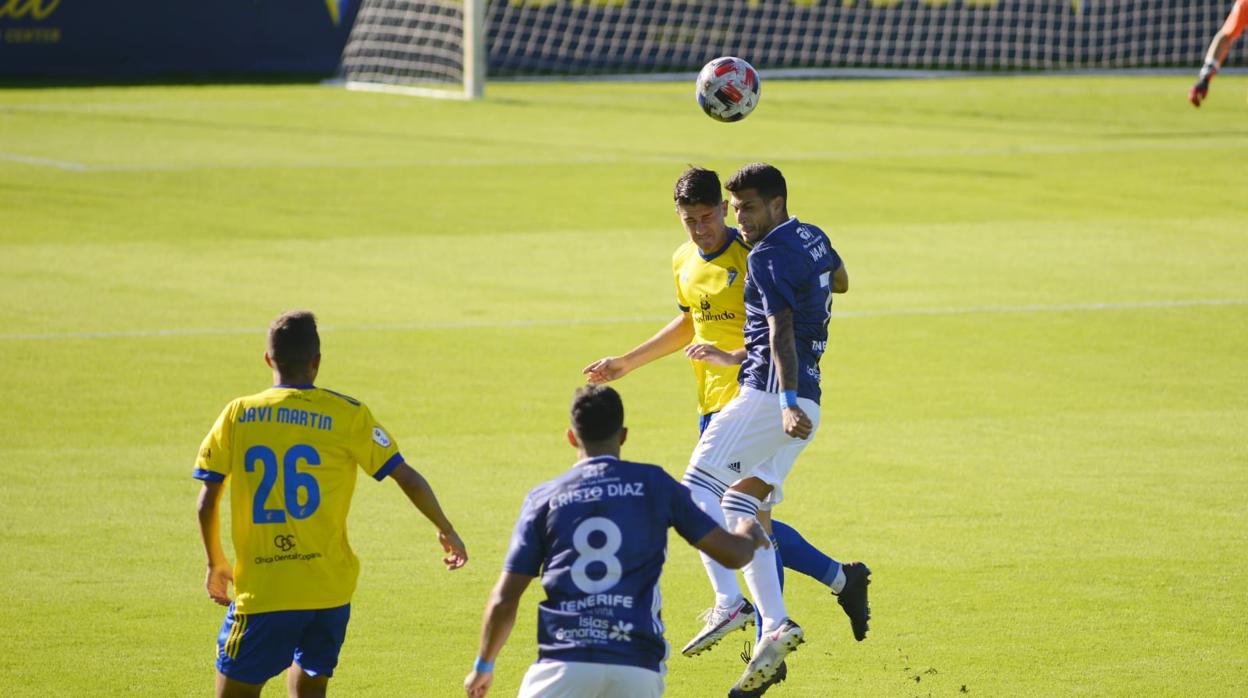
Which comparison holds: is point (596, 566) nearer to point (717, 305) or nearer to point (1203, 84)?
point (717, 305)

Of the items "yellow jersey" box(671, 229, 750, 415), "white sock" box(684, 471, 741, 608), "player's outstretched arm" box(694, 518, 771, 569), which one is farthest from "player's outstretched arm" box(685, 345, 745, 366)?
"player's outstretched arm" box(694, 518, 771, 569)

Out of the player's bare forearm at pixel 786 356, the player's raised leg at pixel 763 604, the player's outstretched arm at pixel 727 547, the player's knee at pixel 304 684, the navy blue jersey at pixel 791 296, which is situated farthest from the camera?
the navy blue jersey at pixel 791 296

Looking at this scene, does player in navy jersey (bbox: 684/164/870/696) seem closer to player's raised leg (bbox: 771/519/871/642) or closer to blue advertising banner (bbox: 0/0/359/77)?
player's raised leg (bbox: 771/519/871/642)

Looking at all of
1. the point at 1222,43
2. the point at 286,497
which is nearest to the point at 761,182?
the point at 286,497

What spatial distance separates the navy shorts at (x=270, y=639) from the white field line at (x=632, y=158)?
766 inches

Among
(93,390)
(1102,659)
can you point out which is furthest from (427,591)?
(93,390)

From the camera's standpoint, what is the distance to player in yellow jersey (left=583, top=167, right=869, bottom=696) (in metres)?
7.94

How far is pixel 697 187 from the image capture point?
8.09 meters

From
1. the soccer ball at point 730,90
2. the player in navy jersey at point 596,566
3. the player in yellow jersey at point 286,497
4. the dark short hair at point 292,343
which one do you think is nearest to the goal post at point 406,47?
the soccer ball at point 730,90

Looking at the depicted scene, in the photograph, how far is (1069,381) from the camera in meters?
13.9

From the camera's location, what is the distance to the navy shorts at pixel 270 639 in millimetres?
6320

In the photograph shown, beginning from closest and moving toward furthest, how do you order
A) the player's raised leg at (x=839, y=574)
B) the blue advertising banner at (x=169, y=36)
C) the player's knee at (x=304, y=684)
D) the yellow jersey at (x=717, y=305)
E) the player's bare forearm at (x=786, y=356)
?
the player's knee at (x=304, y=684) < the player's bare forearm at (x=786, y=356) < the player's raised leg at (x=839, y=574) < the yellow jersey at (x=717, y=305) < the blue advertising banner at (x=169, y=36)

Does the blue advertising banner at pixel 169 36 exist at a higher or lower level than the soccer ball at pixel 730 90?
lower

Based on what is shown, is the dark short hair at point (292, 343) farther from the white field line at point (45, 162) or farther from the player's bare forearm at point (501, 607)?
the white field line at point (45, 162)
